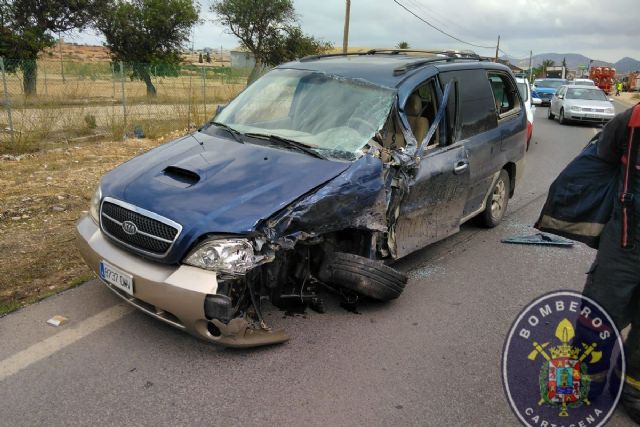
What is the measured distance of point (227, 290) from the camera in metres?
3.00

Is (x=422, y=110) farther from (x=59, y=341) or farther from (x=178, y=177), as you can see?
(x=59, y=341)

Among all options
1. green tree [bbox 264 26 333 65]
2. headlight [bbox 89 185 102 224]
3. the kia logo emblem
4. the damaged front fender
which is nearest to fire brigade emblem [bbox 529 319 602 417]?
the damaged front fender

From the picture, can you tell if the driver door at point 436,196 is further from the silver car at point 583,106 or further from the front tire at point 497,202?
the silver car at point 583,106

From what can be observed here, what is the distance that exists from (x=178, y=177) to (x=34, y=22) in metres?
27.0

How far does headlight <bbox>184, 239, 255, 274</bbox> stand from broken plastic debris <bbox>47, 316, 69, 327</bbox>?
4.03 feet

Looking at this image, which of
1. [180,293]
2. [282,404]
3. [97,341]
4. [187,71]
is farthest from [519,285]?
[187,71]

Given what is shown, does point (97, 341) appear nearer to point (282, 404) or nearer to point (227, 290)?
point (227, 290)

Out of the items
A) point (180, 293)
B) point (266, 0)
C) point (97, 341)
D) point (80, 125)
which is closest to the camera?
point (180, 293)

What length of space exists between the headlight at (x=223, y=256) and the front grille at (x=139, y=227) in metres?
0.18

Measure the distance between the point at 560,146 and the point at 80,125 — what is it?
1186cm

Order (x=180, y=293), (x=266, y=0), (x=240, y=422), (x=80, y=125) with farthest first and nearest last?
(x=266, y=0) < (x=80, y=125) < (x=180, y=293) < (x=240, y=422)

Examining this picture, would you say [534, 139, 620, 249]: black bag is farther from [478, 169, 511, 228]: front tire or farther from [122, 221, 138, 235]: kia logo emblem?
Answer: [478, 169, 511, 228]: front tire

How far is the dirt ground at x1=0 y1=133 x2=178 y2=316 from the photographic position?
165 inches

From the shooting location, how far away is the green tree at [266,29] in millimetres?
36375
